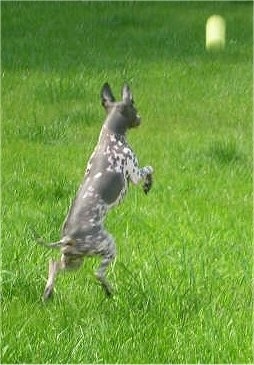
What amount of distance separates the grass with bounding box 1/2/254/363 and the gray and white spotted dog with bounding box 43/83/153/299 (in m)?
0.42

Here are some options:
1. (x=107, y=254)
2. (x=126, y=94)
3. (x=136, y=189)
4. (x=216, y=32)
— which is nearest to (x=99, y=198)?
(x=107, y=254)

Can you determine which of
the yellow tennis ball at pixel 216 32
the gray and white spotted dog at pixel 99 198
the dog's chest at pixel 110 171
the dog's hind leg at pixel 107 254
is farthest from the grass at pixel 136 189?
the yellow tennis ball at pixel 216 32

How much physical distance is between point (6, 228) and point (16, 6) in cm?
1194

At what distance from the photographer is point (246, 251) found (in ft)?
20.0

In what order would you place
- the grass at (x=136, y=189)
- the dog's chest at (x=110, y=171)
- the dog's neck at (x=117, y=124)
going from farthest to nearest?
the grass at (x=136, y=189), the dog's neck at (x=117, y=124), the dog's chest at (x=110, y=171)

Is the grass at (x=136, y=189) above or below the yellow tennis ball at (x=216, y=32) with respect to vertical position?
below

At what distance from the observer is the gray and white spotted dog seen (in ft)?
13.4

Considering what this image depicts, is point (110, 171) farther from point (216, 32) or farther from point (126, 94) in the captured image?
point (216, 32)

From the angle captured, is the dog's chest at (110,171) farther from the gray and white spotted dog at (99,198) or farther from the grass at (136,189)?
the grass at (136,189)

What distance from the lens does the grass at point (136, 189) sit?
4.45m

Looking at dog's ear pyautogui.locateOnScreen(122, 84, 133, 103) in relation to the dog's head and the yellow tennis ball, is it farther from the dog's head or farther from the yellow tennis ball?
the yellow tennis ball

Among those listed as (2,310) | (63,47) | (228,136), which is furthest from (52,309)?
(63,47)

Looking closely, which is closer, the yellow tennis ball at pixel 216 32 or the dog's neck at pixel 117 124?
the dog's neck at pixel 117 124

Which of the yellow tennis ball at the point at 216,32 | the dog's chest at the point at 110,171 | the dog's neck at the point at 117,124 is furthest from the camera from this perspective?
the yellow tennis ball at the point at 216,32
